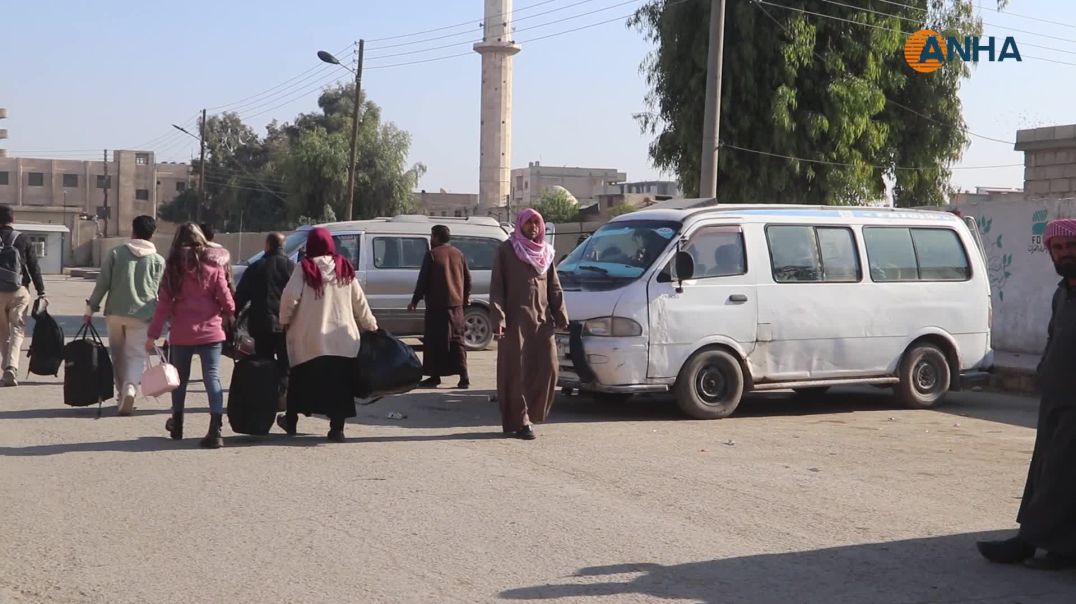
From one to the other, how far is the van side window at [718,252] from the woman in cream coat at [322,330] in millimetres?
3486

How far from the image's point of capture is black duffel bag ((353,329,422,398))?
9.35 meters

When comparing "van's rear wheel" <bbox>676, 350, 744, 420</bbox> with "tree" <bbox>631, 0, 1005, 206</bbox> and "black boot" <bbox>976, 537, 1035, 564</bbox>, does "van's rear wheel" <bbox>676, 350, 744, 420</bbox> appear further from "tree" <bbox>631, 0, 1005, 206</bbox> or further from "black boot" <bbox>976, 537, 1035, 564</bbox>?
"tree" <bbox>631, 0, 1005, 206</bbox>

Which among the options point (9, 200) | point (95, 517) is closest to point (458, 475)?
point (95, 517)

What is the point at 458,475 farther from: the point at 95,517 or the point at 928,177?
the point at 928,177

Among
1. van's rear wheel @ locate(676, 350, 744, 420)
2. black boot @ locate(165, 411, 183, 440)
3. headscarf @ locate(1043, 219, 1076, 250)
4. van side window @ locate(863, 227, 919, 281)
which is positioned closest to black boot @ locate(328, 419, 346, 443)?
black boot @ locate(165, 411, 183, 440)

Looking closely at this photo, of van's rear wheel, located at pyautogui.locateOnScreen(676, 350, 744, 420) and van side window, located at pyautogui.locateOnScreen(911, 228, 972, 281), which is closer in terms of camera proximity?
van's rear wheel, located at pyautogui.locateOnScreen(676, 350, 744, 420)

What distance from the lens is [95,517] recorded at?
6.69 m

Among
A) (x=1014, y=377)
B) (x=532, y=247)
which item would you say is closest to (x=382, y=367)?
(x=532, y=247)

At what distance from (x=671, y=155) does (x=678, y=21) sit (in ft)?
10.0

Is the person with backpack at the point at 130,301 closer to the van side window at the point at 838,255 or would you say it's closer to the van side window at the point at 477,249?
the van side window at the point at 838,255

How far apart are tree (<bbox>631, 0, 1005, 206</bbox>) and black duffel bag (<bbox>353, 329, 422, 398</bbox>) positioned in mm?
17884

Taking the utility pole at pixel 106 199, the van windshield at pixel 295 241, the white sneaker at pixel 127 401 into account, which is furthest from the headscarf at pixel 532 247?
the utility pole at pixel 106 199

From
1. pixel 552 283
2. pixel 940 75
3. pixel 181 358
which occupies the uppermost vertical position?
pixel 940 75

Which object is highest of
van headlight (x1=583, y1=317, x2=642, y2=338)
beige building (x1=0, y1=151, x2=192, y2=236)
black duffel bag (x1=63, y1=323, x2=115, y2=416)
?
beige building (x1=0, y1=151, x2=192, y2=236)
